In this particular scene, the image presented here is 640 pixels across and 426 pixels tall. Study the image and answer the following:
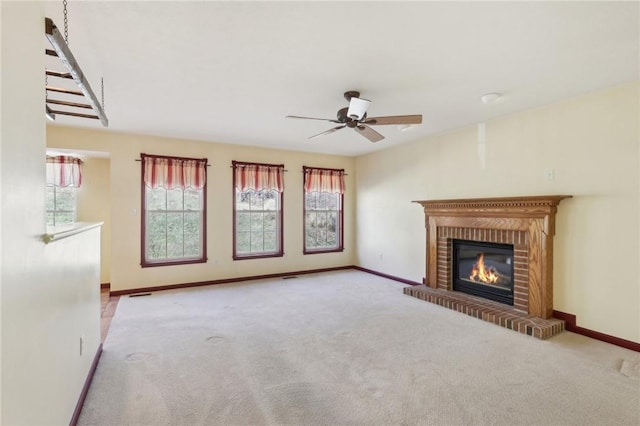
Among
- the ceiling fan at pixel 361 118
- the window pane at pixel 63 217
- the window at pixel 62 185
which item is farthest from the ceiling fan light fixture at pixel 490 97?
the window pane at pixel 63 217

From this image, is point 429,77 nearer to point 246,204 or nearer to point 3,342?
point 3,342

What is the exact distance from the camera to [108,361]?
2.96 metres

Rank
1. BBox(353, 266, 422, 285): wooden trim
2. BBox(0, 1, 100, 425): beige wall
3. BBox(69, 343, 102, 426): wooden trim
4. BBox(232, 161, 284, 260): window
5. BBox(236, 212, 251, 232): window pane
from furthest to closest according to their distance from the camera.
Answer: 1. BBox(236, 212, 251, 232): window pane
2. BBox(232, 161, 284, 260): window
3. BBox(353, 266, 422, 285): wooden trim
4. BBox(69, 343, 102, 426): wooden trim
5. BBox(0, 1, 100, 425): beige wall

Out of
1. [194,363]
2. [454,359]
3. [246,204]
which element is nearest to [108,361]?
[194,363]

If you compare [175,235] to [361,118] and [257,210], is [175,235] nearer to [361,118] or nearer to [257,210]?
[257,210]

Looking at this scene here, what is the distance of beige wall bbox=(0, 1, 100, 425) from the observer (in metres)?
1.15

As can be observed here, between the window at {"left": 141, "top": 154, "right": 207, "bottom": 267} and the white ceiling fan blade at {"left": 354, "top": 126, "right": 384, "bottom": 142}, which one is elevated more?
the white ceiling fan blade at {"left": 354, "top": 126, "right": 384, "bottom": 142}

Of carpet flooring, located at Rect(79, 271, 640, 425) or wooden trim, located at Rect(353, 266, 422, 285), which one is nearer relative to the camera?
carpet flooring, located at Rect(79, 271, 640, 425)

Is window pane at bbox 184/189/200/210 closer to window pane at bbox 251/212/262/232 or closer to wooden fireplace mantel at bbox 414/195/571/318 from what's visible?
window pane at bbox 251/212/262/232

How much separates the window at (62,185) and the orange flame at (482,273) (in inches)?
252

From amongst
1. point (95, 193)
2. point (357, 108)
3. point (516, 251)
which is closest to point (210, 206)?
point (95, 193)

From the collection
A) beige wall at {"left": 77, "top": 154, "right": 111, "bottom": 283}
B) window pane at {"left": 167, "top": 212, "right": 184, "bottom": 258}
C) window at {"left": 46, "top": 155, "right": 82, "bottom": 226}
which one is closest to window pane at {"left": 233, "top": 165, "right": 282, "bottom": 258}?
window pane at {"left": 167, "top": 212, "right": 184, "bottom": 258}

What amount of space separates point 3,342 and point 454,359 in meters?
3.12

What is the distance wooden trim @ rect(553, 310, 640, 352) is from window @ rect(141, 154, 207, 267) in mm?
5345
